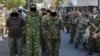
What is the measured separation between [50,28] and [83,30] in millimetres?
5542

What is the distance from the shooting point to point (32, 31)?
12.7m

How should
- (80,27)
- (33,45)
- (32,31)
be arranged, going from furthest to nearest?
1. (80,27)
2. (33,45)
3. (32,31)

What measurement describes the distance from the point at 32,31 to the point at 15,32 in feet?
2.01

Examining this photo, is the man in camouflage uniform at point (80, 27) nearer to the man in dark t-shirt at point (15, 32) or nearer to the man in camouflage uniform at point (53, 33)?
the man in camouflage uniform at point (53, 33)

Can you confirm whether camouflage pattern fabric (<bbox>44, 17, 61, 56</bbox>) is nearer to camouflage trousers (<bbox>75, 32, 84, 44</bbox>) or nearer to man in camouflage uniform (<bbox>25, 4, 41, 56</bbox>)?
man in camouflage uniform (<bbox>25, 4, 41, 56</bbox>)

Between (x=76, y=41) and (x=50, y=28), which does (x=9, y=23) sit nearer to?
(x=50, y=28)

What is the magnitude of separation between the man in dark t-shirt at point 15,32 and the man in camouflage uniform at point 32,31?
1.00 ft

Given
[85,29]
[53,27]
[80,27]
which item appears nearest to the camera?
[53,27]

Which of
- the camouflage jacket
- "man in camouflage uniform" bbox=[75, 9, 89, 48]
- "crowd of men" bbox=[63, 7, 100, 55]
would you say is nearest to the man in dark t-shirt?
the camouflage jacket

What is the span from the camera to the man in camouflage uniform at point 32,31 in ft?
41.4

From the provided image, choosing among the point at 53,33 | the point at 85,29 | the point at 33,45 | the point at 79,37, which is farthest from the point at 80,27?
the point at 33,45

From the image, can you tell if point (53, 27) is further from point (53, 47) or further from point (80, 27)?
point (80, 27)

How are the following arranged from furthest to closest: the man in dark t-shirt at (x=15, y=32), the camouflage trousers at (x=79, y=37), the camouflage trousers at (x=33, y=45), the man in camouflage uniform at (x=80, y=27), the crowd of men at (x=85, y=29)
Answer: the camouflage trousers at (x=79, y=37)
the man in camouflage uniform at (x=80, y=27)
the crowd of men at (x=85, y=29)
the man in dark t-shirt at (x=15, y=32)
the camouflage trousers at (x=33, y=45)

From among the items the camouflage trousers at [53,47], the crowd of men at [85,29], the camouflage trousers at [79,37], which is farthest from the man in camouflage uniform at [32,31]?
the camouflage trousers at [79,37]
